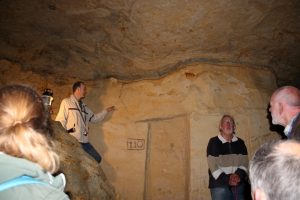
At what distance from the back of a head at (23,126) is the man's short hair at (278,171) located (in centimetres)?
98

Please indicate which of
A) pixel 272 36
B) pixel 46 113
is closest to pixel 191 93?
pixel 272 36

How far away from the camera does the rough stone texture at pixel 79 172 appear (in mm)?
3863

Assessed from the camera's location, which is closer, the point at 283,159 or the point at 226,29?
the point at 283,159

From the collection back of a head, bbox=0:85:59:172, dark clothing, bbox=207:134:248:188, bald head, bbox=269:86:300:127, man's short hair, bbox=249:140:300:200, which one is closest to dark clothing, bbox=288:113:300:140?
bald head, bbox=269:86:300:127

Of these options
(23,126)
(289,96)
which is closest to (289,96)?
(289,96)

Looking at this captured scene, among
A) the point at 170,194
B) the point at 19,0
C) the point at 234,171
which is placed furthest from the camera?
the point at 170,194

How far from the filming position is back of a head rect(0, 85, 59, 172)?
4.93ft

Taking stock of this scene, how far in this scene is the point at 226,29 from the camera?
5.96 metres

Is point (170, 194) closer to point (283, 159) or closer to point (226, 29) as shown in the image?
point (226, 29)

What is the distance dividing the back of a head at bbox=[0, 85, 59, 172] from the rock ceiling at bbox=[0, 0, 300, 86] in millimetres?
4135

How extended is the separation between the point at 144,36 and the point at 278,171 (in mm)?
5087

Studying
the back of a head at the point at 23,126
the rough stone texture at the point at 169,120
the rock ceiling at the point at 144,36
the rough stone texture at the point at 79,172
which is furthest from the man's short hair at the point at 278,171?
the rough stone texture at the point at 169,120

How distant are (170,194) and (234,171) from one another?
168cm

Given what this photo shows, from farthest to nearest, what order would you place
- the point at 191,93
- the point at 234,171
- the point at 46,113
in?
the point at 191,93, the point at 234,171, the point at 46,113
